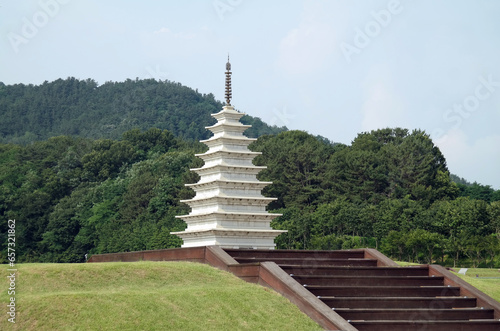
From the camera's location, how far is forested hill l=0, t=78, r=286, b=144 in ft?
397

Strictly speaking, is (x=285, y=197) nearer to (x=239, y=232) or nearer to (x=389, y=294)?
(x=239, y=232)

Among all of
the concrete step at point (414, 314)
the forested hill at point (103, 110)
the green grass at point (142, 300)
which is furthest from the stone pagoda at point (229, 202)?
the forested hill at point (103, 110)

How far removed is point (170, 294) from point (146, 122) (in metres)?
104

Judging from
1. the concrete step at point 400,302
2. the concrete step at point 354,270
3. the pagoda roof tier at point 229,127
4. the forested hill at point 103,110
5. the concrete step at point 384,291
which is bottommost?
the concrete step at point 400,302

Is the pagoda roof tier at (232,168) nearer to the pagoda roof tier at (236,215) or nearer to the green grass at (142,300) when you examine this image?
the pagoda roof tier at (236,215)

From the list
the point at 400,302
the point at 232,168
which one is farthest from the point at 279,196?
the point at 400,302

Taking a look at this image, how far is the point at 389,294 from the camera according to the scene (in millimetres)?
21984

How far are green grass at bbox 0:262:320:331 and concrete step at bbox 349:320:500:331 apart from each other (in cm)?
178

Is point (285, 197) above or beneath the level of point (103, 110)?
beneath

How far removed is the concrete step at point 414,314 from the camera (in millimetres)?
20172

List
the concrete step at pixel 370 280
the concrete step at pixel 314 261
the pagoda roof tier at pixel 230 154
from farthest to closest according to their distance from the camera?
the pagoda roof tier at pixel 230 154 < the concrete step at pixel 314 261 < the concrete step at pixel 370 280

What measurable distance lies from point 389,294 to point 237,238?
15435 mm

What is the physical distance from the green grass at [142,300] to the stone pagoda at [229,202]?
1508 cm

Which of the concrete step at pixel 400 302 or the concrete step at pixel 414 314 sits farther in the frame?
the concrete step at pixel 400 302
